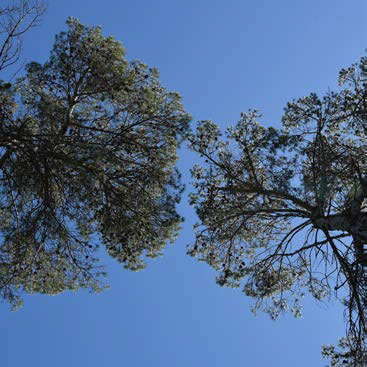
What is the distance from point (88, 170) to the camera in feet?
30.8

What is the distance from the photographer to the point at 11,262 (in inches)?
392

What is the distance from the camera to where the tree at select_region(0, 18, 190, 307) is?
31.5ft

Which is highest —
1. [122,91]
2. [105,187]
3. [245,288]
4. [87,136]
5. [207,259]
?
[122,91]

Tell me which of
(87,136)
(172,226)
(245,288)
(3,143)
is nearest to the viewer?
(3,143)

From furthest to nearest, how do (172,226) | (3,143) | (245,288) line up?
(245,288), (172,226), (3,143)

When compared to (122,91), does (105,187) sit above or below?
below

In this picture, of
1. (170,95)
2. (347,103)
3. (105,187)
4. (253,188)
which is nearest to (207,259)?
(253,188)

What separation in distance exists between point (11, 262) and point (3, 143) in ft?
9.98

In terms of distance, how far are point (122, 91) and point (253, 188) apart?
166 inches

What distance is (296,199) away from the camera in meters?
9.83

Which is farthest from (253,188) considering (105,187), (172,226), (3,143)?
(3,143)

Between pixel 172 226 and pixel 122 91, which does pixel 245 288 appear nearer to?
pixel 172 226

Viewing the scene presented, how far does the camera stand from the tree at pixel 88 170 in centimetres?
960

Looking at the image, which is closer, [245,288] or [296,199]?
[296,199]
